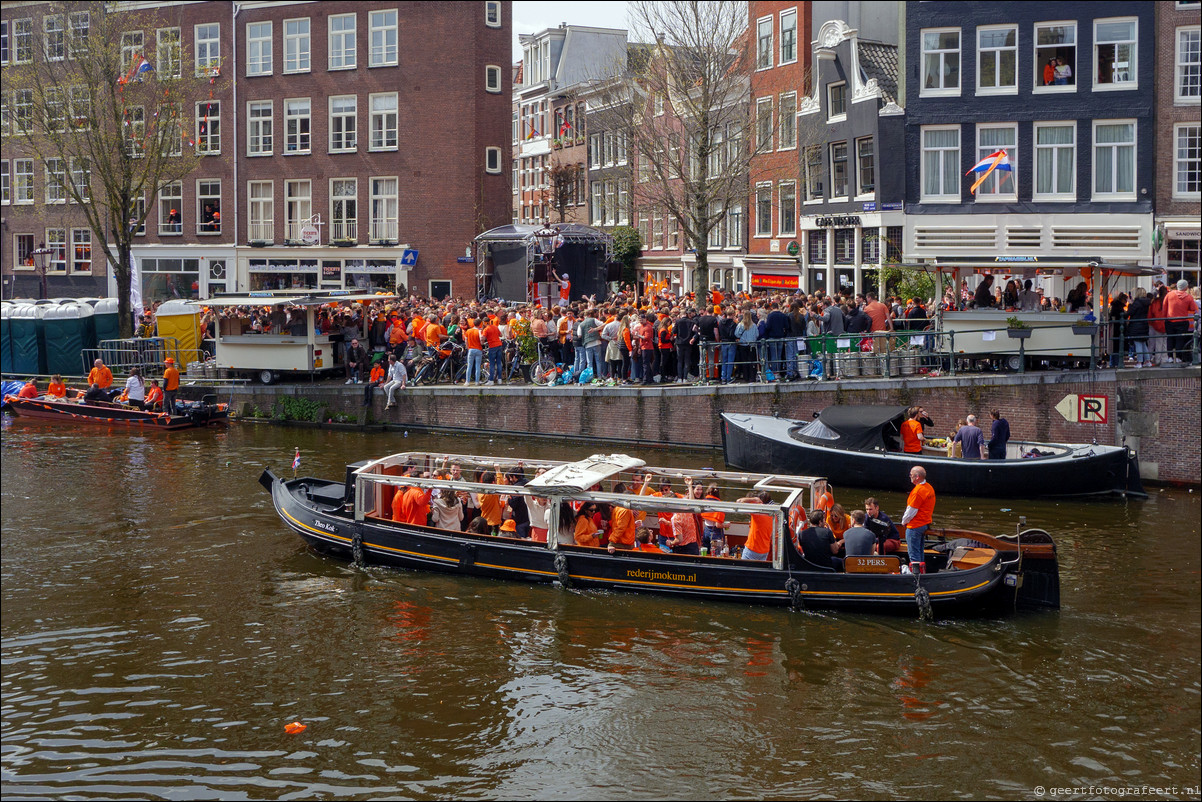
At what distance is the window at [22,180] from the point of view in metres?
54.1

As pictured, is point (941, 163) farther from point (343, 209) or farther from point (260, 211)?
point (260, 211)

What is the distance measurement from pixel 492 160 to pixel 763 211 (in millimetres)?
11749

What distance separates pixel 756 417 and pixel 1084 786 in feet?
49.9

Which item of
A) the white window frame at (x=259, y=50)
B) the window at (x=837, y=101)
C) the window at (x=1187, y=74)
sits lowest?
the window at (x=1187, y=74)

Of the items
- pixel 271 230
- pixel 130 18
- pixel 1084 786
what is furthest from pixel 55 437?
pixel 1084 786

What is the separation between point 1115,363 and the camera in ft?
77.5

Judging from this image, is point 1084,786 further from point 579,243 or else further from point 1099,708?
point 579,243

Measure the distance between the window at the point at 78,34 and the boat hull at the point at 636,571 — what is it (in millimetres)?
25609

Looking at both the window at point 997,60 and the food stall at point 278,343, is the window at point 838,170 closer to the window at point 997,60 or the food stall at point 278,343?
the window at point 997,60

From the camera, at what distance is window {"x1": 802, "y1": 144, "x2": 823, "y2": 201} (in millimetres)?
41562

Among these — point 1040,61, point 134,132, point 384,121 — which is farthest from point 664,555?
point 384,121

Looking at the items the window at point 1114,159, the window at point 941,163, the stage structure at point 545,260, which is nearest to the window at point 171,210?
the stage structure at point 545,260

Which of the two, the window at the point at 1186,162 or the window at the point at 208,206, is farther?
the window at the point at 208,206

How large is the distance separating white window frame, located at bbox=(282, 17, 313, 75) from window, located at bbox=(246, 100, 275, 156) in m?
1.85
